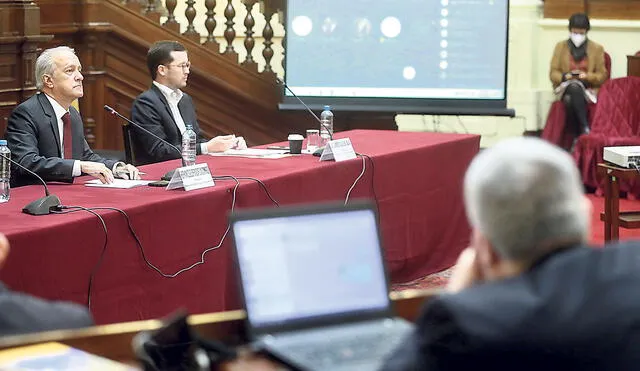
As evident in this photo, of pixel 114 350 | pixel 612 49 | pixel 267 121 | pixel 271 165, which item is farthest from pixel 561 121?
pixel 114 350

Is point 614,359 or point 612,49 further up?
point 612,49

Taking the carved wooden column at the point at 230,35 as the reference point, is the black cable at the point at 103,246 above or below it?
below

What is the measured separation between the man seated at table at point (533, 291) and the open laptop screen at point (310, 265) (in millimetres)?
445

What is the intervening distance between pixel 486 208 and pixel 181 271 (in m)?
2.49

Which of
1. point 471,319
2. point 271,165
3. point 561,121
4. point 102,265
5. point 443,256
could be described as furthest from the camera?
point 561,121

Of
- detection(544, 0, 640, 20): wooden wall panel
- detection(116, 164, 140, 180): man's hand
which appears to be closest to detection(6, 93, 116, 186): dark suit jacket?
detection(116, 164, 140, 180): man's hand

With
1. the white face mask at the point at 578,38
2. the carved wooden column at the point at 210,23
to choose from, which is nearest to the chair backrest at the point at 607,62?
the white face mask at the point at 578,38

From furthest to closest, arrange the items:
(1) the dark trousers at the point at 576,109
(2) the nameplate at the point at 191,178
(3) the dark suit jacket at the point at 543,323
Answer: (1) the dark trousers at the point at 576,109 < (2) the nameplate at the point at 191,178 < (3) the dark suit jacket at the point at 543,323

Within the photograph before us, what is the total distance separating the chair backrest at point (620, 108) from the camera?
846cm

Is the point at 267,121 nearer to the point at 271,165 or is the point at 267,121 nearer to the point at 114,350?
the point at 271,165

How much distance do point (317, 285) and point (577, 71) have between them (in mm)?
7794

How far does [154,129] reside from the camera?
5.46 metres

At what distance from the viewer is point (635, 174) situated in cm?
536

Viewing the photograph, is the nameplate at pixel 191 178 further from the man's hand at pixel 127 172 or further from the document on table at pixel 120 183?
the man's hand at pixel 127 172
